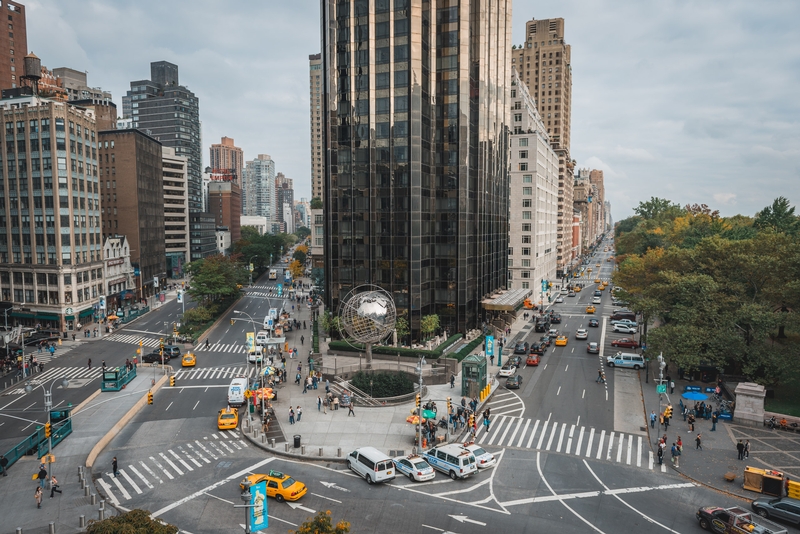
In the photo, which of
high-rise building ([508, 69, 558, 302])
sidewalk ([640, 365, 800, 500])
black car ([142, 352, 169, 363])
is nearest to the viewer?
sidewalk ([640, 365, 800, 500])

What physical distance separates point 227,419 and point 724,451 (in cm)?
3584

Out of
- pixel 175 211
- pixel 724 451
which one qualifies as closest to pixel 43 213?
pixel 175 211

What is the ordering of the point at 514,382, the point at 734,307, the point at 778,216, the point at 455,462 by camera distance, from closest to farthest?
the point at 455,462
the point at 514,382
the point at 734,307
the point at 778,216

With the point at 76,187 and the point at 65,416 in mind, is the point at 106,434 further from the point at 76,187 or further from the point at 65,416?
the point at 76,187

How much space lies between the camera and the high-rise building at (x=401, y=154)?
6688cm

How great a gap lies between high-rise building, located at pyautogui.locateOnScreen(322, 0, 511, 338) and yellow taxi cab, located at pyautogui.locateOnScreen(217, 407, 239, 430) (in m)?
28.8

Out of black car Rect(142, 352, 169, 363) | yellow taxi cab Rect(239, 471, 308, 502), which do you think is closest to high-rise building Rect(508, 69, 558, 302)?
black car Rect(142, 352, 169, 363)

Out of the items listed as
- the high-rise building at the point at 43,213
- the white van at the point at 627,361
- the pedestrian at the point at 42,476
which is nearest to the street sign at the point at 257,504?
the pedestrian at the point at 42,476

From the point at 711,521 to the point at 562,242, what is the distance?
137 meters

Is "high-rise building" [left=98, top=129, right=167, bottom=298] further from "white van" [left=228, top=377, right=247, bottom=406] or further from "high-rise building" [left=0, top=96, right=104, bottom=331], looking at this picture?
"white van" [left=228, top=377, right=247, bottom=406]

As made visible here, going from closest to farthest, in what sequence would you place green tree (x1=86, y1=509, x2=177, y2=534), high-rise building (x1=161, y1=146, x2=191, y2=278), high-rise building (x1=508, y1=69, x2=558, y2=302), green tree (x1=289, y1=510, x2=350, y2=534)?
green tree (x1=86, y1=509, x2=177, y2=534), green tree (x1=289, y1=510, x2=350, y2=534), high-rise building (x1=508, y1=69, x2=558, y2=302), high-rise building (x1=161, y1=146, x2=191, y2=278)

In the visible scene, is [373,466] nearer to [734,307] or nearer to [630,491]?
[630,491]

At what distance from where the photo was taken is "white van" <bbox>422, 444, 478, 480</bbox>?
32469mm

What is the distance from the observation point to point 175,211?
487ft
